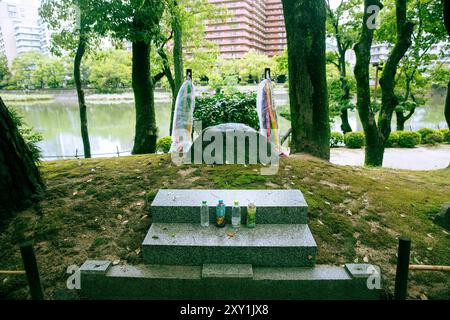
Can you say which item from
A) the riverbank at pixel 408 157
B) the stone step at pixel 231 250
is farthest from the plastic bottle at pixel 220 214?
the riverbank at pixel 408 157

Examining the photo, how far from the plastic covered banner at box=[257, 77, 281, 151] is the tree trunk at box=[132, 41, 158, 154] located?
411cm

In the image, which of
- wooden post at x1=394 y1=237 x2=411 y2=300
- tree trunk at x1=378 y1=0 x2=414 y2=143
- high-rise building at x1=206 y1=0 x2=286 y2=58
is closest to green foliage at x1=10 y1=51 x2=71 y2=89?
high-rise building at x1=206 y1=0 x2=286 y2=58

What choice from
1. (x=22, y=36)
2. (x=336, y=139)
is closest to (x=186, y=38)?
(x=336, y=139)

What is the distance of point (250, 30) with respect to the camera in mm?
65938

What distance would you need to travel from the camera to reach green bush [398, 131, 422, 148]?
16305 mm

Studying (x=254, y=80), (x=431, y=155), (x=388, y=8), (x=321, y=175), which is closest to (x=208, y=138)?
(x=321, y=175)

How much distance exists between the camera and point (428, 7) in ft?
31.7

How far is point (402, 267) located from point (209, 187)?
2.72 metres

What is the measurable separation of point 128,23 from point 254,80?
3516 centimetres

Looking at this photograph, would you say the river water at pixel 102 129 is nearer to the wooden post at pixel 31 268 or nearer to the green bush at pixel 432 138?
the green bush at pixel 432 138

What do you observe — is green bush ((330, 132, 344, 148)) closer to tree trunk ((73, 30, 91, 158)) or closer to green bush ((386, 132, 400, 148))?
green bush ((386, 132, 400, 148))

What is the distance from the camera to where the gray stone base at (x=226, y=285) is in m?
3.04

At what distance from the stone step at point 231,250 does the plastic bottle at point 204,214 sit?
25cm

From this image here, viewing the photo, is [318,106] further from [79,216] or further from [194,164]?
[79,216]
